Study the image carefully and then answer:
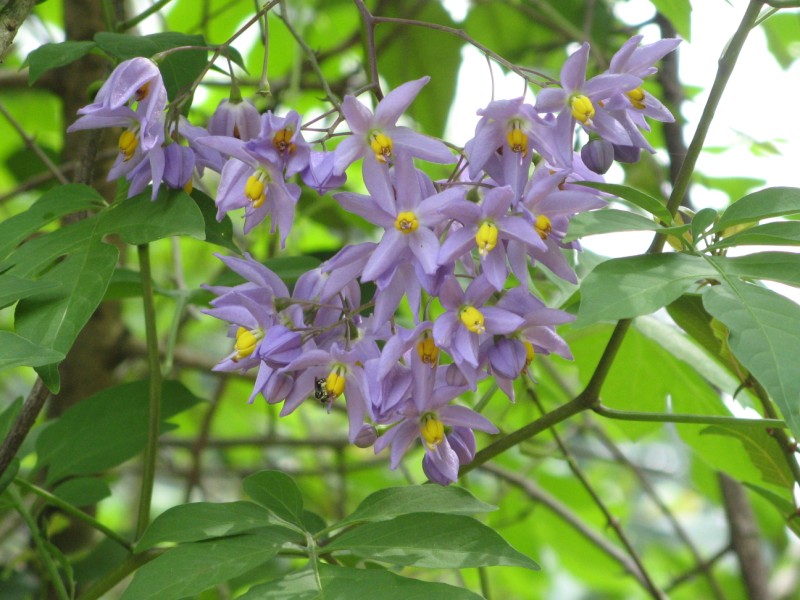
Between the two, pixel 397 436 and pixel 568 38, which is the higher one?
pixel 568 38

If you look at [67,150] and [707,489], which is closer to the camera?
[67,150]

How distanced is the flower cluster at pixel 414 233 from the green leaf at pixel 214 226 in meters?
0.04

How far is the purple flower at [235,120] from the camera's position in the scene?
3.64ft

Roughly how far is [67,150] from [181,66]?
Answer: 1032 millimetres

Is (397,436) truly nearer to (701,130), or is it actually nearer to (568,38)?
(701,130)

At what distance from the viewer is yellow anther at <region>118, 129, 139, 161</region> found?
1.08 metres

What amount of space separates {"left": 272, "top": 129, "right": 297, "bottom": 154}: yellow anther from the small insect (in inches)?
10.4

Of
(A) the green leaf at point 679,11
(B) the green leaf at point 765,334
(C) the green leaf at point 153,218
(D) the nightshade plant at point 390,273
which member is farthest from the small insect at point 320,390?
(A) the green leaf at point 679,11

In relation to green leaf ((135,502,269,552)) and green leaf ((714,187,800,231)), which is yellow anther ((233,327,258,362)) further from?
green leaf ((714,187,800,231))

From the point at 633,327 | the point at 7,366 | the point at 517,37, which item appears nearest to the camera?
the point at 7,366

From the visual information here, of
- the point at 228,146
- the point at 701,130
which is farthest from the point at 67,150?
the point at 701,130

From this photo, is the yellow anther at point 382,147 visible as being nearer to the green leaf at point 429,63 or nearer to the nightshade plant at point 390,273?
the nightshade plant at point 390,273

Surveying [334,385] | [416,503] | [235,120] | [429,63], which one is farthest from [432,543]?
[429,63]

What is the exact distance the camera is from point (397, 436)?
104 centimetres
